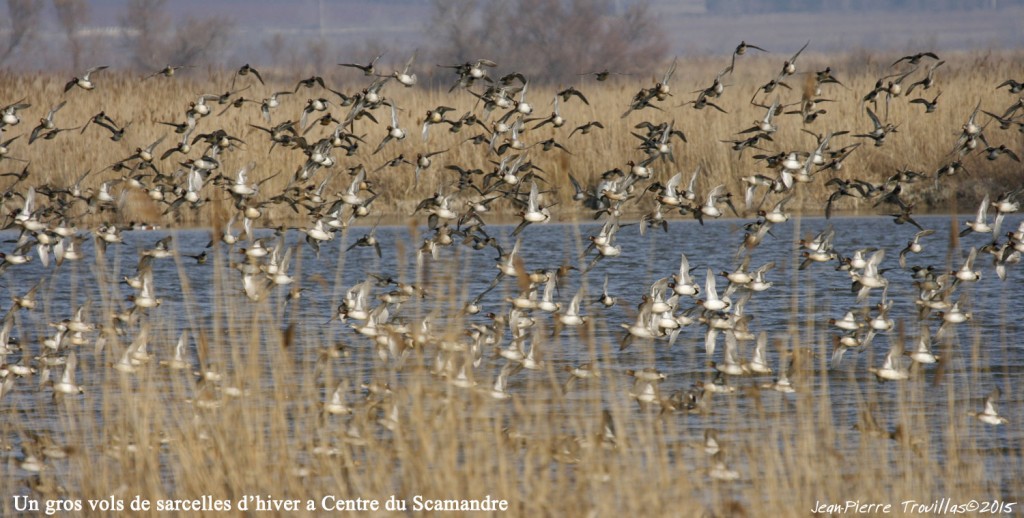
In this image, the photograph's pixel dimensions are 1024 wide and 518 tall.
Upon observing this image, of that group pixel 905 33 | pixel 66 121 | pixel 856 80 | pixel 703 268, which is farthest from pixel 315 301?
pixel 905 33

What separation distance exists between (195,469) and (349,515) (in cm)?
141

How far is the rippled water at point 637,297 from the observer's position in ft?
47.4

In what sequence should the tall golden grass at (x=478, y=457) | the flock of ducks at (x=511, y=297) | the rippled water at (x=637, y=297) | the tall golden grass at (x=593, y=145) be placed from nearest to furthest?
the tall golden grass at (x=478, y=457)
the flock of ducks at (x=511, y=297)
the rippled water at (x=637, y=297)
the tall golden grass at (x=593, y=145)

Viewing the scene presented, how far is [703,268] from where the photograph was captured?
27.6 meters

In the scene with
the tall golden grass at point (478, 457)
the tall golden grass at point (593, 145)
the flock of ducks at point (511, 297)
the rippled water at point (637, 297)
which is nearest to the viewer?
the tall golden grass at point (478, 457)

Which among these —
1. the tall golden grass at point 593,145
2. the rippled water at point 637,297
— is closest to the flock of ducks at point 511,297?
the rippled water at point 637,297

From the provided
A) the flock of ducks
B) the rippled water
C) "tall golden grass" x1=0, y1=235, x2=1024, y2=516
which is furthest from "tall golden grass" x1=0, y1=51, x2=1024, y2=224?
"tall golden grass" x1=0, y1=235, x2=1024, y2=516

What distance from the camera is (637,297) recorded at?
23.9 meters

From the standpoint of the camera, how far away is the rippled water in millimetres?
14445

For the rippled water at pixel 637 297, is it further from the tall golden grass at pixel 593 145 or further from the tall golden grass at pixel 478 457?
the tall golden grass at pixel 593 145

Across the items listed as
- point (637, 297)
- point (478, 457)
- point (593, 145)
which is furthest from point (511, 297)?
point (593, 145)

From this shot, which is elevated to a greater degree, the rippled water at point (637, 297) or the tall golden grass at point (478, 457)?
the tall golden grass at point (478, 457)

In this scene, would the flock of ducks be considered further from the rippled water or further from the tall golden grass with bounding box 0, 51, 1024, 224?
the tall golden grass with bounding box 0, 51, 1024, 224

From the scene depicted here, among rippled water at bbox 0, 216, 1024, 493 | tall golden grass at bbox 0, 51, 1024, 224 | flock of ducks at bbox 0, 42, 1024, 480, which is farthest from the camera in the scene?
tall golden grass at bbox 0, 51, 1024, 224
